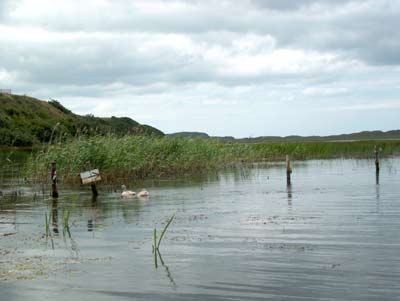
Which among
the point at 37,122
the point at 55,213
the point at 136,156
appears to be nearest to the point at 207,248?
the point at 55,213

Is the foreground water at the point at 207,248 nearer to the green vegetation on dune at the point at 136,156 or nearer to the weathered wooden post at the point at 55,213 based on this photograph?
the weathered wooden post at the point at 55,213

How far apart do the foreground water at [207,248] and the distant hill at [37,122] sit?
48.4 meters

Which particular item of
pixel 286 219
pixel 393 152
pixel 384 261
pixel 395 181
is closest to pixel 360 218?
pixel 286 219

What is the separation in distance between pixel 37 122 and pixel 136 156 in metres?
59.8

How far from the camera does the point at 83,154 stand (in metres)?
31.1

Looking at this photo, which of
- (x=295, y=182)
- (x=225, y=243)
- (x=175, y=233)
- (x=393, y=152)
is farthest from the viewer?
(x=393, y=152)

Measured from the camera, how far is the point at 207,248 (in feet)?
46.9

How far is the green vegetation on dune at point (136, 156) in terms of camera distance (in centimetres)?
3148

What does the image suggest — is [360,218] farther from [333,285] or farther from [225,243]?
[333,285]

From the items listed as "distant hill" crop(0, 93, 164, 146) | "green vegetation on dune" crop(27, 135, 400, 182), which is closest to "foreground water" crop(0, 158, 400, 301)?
"green vegetation on dune" crop(27, 135, 400, 182)

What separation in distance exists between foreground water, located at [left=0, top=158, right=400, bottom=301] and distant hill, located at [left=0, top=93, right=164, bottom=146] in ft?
159

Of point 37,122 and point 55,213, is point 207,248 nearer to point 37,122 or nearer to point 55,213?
point 55,213

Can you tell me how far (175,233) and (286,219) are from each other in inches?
156

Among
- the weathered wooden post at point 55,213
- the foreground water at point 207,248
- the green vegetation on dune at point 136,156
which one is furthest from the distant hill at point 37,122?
the foreground water at point 207,248
